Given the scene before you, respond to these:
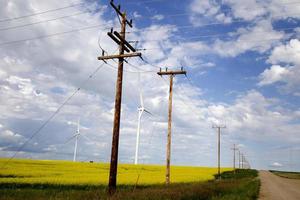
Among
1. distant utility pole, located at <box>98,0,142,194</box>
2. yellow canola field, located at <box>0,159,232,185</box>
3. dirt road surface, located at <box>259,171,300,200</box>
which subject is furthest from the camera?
yellow canola field, located at <box>0,159,232,185</box>

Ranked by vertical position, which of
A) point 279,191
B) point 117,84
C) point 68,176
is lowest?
point 279,191

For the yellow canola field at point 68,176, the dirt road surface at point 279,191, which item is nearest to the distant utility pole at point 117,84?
the yellow canola field at point 68,176

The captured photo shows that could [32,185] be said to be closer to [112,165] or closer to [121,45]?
[112,165]

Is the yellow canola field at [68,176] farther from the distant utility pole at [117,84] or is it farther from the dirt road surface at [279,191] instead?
the dirt road surface at [279,191]

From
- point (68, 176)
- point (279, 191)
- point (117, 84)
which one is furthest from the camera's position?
point (68, 176)

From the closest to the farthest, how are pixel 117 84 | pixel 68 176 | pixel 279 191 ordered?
pixel 117 84
pixel 279 191
pixel 68 176

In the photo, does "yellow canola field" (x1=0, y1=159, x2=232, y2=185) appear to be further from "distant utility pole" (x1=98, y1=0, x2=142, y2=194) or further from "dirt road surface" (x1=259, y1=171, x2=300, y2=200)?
"dirt road surface" (x1=259, y1=171, x2=300, y2=200)

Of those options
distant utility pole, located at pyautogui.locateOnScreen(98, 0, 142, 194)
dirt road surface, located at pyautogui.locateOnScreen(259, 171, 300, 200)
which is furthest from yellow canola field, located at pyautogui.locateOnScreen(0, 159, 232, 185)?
dirt road surface, located at pyautogui.locateOnScreen(259, 171, 300, 200)

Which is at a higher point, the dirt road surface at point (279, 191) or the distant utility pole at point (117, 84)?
the distant utility pole at point (117, 84)

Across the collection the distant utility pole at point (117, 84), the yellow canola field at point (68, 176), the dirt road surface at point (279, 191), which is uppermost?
the distant utility pole at point (117, 84)

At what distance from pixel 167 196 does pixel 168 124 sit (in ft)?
41.5

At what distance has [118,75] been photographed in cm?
1959

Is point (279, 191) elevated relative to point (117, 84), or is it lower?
lower

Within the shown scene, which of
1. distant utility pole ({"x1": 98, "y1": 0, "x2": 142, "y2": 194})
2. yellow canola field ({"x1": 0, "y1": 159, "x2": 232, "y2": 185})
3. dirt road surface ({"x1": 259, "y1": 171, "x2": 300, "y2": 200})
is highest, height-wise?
distant utility pole ({"x1": 98, "y1": 0, "x2": 142, "y2": 194})
